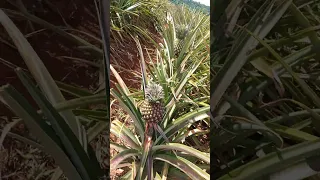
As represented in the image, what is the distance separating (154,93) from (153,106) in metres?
0.05

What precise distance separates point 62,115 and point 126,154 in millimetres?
580

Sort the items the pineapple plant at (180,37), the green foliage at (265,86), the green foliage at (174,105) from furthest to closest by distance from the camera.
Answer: the pineapple plant at (180,37) < the green foliage at (174,105) < the green foliage at (265,86)

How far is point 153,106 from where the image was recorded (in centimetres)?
129

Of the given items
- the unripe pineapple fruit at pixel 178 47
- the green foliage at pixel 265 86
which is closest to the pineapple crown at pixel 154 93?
the unripe pineapple fruit at pixel 178 47

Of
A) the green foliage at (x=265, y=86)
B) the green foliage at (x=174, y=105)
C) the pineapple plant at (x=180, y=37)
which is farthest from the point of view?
the pineapple plant at (x=180, y=37)

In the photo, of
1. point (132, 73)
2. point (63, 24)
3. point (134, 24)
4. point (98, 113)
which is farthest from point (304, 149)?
point (134, 24)

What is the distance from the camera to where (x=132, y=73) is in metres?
1.61

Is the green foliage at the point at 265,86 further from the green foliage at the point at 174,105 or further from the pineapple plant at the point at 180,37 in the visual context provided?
the pineapple plant at the point at 180,37

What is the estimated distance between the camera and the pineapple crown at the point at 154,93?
127 centimetres

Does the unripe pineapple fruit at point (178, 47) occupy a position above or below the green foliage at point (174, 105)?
above

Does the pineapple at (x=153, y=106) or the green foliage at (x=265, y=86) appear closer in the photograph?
the green foliage at (x=265, y=86)

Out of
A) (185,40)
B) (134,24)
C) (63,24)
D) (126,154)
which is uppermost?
(134,24)

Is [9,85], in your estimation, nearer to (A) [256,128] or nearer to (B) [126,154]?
(A) [256,128]

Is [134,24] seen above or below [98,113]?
above
